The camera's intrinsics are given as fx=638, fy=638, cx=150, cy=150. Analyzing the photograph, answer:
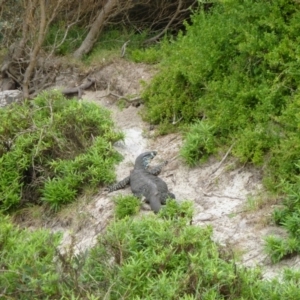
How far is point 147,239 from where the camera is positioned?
4.82 m

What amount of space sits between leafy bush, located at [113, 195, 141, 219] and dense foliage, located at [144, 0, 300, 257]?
2.86 ft

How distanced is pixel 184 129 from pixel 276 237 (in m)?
2.55

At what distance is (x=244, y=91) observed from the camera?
6.98 metres

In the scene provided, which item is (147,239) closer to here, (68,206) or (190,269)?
(190,269)

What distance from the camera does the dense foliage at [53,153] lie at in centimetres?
712

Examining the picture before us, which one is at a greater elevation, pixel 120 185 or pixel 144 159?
pixel 144 159

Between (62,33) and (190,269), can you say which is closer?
(190,269)

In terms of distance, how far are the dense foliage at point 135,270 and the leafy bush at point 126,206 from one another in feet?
4.63

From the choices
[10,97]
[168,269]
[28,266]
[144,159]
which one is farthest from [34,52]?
[168,269]

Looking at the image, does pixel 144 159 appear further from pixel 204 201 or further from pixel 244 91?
pixel 244 91

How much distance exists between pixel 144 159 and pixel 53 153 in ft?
3.63

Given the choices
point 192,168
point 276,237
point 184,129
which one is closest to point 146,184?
point 192,168

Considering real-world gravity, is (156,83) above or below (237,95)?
below

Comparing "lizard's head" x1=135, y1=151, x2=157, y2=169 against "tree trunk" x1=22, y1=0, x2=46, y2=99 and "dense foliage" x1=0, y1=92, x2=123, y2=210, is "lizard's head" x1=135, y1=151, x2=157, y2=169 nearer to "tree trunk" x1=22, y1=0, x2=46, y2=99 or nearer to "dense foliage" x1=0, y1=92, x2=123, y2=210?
"dense foliage" x1=0, y1=92, x2=123, y2=210
